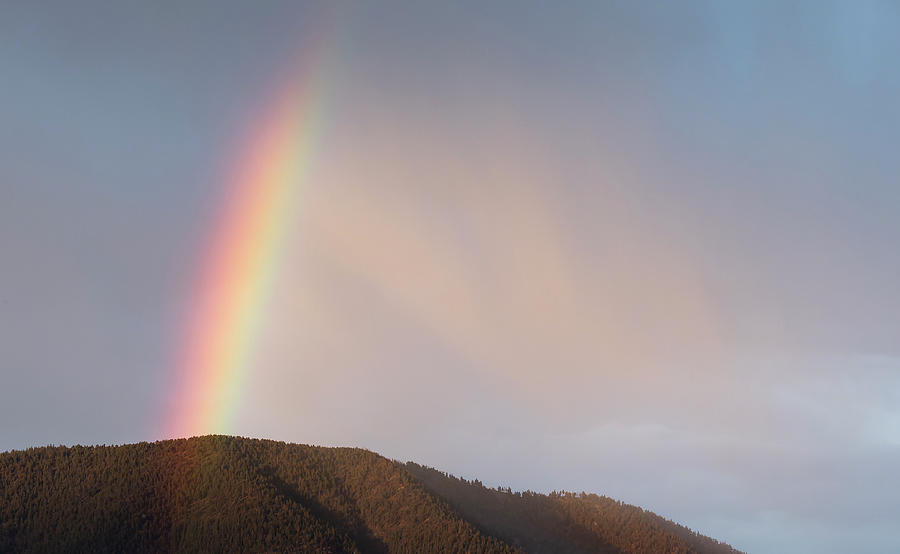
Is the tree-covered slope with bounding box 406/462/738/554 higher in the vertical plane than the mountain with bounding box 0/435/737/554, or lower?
higher

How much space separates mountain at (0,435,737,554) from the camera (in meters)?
46.3

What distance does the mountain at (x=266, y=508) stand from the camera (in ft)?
152

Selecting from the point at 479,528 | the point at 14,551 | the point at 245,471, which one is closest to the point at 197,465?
the point at 245,471

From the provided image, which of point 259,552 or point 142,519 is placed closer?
point 259,552

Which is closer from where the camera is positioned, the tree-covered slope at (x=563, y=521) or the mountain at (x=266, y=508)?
the mountain at (x=266, y=508)

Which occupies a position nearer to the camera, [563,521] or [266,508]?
[266,508]

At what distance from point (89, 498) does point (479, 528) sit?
23.0 metres

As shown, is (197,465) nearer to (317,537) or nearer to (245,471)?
(245,471)

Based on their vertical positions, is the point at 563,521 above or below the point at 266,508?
above

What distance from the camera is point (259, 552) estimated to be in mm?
44500

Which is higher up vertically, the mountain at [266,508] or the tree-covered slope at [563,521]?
the tree-covered slope at [563,521]

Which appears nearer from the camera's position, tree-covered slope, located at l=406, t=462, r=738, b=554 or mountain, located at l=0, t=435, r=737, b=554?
mountain, located at l=0, t=435, r=737, b=554

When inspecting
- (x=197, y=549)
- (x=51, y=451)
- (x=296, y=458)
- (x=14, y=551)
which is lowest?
(x=14, y=551)

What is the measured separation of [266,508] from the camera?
4725cm
